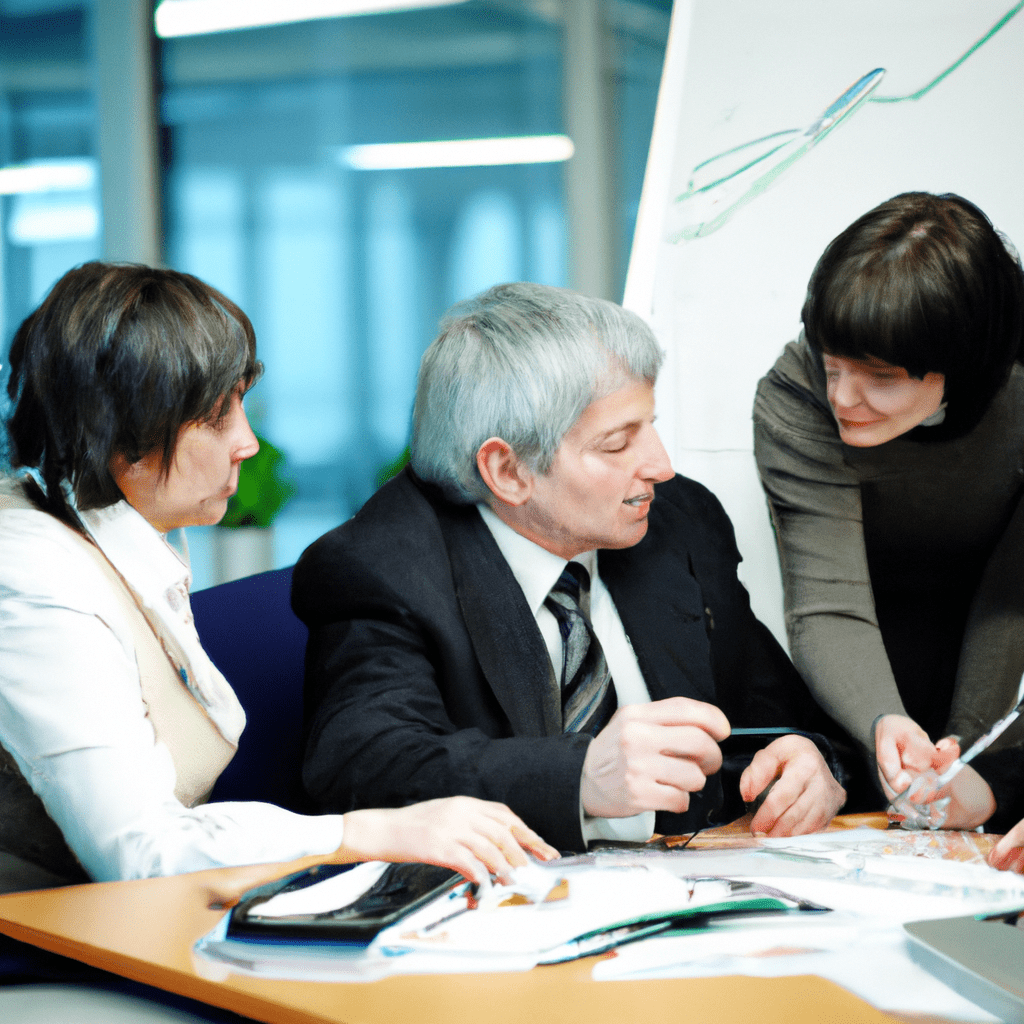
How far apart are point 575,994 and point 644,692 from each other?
0.78 m

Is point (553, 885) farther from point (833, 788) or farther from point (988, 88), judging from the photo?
point (988, 88)

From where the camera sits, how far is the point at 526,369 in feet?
4.16

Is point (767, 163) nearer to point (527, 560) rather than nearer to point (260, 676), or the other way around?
point (527, 560)

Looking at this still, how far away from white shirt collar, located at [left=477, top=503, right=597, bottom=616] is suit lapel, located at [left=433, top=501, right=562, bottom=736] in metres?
0.04

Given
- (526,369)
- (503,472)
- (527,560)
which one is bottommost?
(527,560)

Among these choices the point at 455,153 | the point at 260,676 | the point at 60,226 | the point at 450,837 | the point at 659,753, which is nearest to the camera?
the point at 450,837

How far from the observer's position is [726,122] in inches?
67.2

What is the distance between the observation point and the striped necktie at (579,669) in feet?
4.35

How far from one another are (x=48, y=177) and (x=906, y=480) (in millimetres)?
3461

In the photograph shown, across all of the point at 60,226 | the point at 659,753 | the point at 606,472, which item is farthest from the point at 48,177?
the point at 659,753

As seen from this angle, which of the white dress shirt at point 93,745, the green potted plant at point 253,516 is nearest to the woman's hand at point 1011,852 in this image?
the white dress shirt at point 93,745

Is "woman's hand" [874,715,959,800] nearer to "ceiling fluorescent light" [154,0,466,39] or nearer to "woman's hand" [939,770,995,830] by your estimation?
"woman's hand" [939,770,995,830]

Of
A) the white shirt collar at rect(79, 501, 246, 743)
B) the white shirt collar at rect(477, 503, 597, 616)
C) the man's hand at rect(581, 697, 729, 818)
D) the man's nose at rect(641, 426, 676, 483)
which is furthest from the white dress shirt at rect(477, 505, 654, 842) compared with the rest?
the white shirt collar at rect(79, 501, 246, 743)

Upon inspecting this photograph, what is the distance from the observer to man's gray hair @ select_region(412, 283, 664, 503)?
4.16 ft
